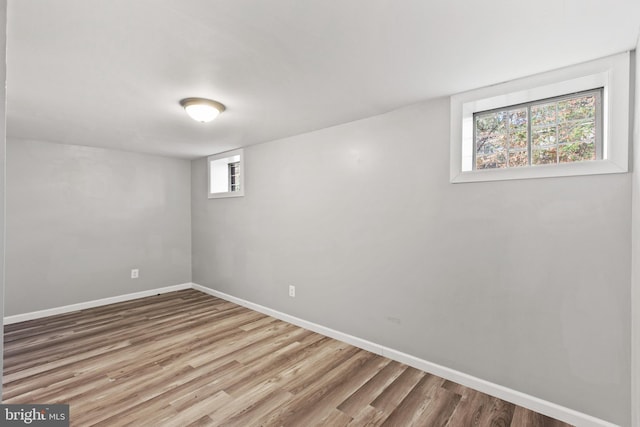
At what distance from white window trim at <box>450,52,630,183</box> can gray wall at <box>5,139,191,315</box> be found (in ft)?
14.4

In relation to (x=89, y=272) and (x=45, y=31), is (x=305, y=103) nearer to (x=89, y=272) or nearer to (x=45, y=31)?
(x=45, y=31)

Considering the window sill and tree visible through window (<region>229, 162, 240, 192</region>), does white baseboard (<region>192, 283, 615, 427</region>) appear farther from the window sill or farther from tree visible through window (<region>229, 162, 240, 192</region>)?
tree visible through window (<region>229, 162, 240, 192</region>)

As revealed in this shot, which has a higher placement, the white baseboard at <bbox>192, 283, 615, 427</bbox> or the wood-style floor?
the white baseboard at <bbox>192, 283, 615, 427</bbox>

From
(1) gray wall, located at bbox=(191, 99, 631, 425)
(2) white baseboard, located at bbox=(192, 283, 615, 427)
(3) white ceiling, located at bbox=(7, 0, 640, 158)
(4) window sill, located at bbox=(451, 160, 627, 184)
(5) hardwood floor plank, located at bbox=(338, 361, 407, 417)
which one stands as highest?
(3) white ceiling, located at bbox=(7, 0, 640, 158)

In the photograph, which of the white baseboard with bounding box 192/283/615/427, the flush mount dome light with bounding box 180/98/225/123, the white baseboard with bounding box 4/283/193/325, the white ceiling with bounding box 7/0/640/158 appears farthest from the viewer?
the white baseboard with bounding box 4/283/193/325

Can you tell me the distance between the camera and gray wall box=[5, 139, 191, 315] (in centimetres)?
363

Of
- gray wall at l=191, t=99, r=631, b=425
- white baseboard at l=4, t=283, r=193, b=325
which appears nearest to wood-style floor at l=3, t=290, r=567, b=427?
white baseboard at l=4, t=283, r=193, b=325

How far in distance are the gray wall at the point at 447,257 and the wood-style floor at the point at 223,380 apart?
0.98 feet

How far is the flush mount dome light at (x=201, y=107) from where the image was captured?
242 centimetres

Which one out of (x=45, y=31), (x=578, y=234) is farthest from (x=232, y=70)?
(x=578, y=234)

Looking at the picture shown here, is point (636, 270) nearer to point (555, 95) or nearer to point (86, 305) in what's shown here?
point (555, 95)

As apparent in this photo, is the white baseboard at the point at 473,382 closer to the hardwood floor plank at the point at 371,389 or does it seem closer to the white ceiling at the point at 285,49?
the hardwood floor plank at the point at 371,389

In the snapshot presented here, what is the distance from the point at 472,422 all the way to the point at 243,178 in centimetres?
354

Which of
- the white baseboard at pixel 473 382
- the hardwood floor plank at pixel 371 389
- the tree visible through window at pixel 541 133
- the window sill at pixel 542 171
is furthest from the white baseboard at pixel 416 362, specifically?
the tree visible through window at pixel 541 133
